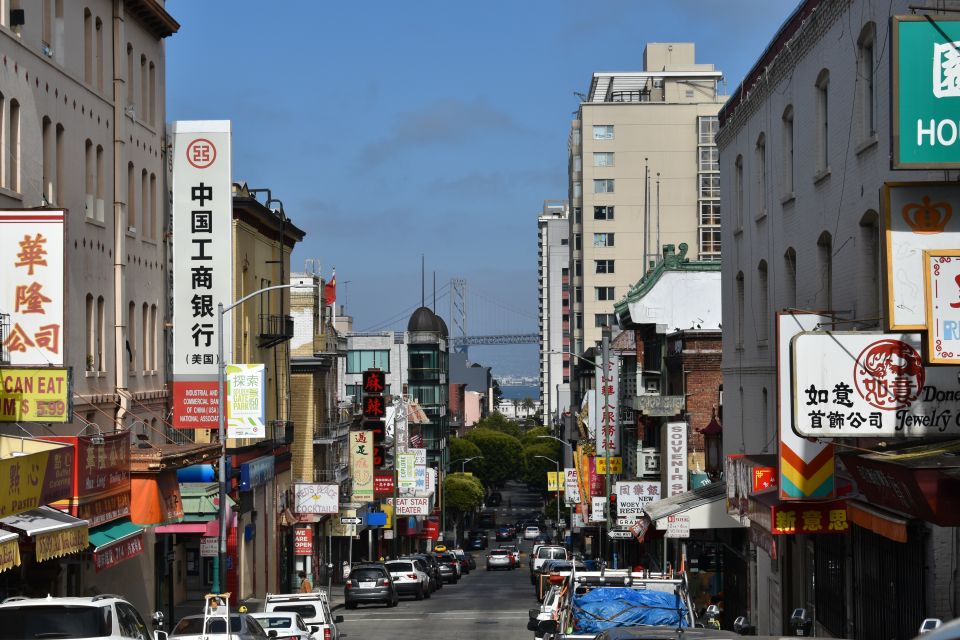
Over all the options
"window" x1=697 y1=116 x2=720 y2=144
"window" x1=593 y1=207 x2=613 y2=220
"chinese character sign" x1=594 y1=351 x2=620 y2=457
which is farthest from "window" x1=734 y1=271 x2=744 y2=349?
"window" x1=593 y1=207 x2=613 y2=220

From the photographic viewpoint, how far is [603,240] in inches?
4594

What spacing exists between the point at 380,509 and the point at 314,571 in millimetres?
17805

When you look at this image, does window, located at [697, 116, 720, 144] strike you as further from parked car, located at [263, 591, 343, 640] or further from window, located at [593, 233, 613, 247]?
parked car, located at [263, 591, 343, 640]

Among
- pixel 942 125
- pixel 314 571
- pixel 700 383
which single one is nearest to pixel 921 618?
pixel 942 125

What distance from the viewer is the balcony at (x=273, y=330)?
5156cm

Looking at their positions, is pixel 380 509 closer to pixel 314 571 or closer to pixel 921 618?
pixel 314 571

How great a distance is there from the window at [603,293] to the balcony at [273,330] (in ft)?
219

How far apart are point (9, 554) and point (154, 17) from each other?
2155cm

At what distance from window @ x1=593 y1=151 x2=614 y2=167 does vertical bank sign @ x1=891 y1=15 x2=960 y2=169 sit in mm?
100829

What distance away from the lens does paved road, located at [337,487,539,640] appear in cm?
3491

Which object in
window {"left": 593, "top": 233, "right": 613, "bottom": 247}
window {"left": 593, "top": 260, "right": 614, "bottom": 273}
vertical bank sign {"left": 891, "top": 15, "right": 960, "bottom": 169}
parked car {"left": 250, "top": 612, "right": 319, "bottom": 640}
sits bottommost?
parked car {"left": 250, "top": 612, "right": 319, "bottom": 640}

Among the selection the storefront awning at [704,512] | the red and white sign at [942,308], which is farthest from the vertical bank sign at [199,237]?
the red and white sign at [942,308]

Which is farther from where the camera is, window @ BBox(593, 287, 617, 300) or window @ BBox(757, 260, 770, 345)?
window @ BBox(593, 287, 617, 300)

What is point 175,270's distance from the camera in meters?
38.0
